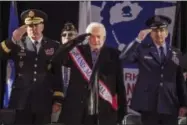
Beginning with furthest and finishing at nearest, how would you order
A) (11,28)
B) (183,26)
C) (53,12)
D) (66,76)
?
1. (53,12)
2. (183,26)
3. (11,28)
4. (66,76)

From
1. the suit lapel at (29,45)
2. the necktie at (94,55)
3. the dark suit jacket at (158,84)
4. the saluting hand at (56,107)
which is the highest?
the suit lapel at (29,45)

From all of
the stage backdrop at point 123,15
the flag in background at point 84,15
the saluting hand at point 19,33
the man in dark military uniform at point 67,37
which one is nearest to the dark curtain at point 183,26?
the stage backdrop at point 123,15

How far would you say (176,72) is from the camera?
5.82 meters

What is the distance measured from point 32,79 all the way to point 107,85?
74cm

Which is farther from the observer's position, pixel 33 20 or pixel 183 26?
pixel 183 26

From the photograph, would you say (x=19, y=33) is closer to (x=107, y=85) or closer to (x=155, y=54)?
(x=107, y=85)

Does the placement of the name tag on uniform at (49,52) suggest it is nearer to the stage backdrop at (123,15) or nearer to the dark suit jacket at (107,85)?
the dark suit jacket at (107,85)

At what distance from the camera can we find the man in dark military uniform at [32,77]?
19.1 ft

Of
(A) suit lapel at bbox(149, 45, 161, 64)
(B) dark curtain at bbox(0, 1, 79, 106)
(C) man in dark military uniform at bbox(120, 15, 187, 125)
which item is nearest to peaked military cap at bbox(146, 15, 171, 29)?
(C) man in dark military uniform at bbox(120, 15, 187, 125)

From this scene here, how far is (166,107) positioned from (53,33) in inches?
96.1

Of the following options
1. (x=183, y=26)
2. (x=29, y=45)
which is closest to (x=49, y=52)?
(x=29, y=45)

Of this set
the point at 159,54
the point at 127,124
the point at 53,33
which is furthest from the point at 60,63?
the point at 53,33

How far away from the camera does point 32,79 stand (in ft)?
19.4

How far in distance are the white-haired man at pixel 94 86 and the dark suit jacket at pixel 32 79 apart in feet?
0.66
